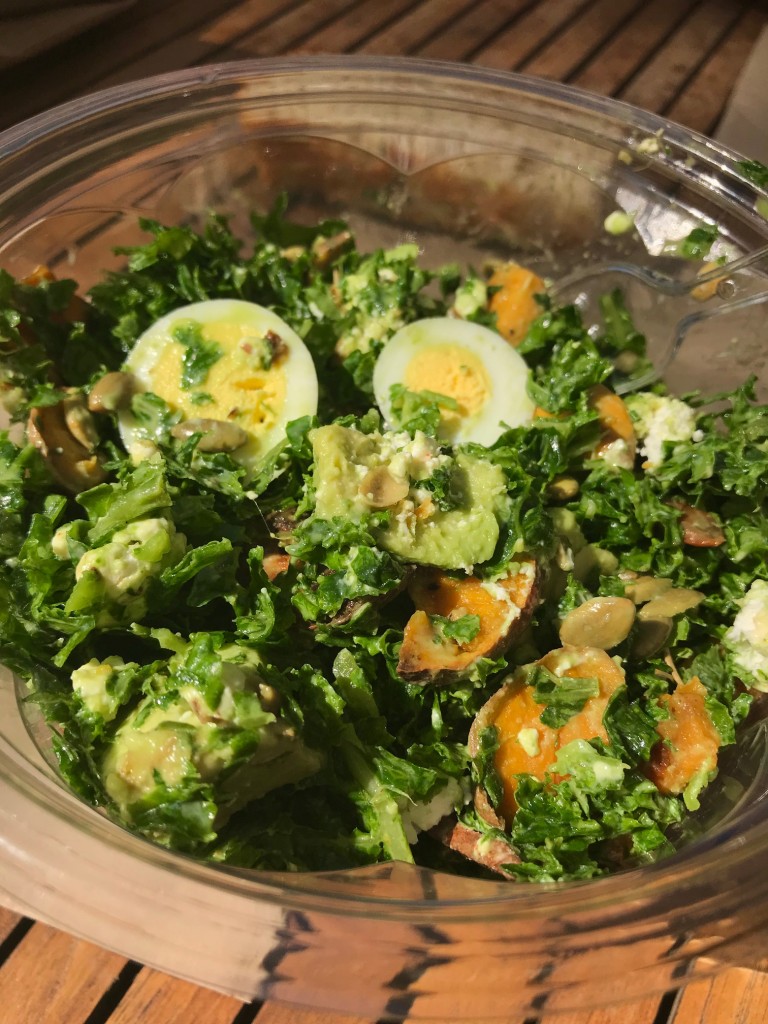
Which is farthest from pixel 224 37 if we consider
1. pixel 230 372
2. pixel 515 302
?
pixel 230 372

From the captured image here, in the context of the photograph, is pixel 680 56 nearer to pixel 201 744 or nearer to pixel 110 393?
pixel 110 393

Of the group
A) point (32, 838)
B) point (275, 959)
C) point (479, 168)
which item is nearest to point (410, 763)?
point (275, 959)

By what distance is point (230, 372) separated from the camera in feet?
6.95

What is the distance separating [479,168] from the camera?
2586 millimetres

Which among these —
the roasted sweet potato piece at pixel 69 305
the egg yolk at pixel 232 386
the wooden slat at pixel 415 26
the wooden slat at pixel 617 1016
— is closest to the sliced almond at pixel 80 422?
the egg yolk at pixel 232 386

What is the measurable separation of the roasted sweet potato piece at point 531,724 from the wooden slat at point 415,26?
3.16m

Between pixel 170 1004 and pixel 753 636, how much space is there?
1581 mm

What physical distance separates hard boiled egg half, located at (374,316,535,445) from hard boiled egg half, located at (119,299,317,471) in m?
0.26

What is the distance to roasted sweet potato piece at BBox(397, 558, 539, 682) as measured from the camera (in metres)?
1.67

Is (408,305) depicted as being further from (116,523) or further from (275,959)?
(275,959)

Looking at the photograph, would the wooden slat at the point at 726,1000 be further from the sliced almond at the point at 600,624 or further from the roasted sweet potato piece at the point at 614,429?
the roasted sweet potato piece at the point at 614,429

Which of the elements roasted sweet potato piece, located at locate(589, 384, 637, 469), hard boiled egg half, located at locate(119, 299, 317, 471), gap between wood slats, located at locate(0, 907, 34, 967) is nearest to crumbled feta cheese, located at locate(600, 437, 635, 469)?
roasted sweet potato piece, located at locate(589, 384, 637, 469)

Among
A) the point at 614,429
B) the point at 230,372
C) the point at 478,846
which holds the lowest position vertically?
the point at 478,846

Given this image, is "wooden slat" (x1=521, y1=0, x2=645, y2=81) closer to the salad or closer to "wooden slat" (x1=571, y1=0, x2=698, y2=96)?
"wooden slat" (x1=571, y1=0, x2=698, y2=96)
